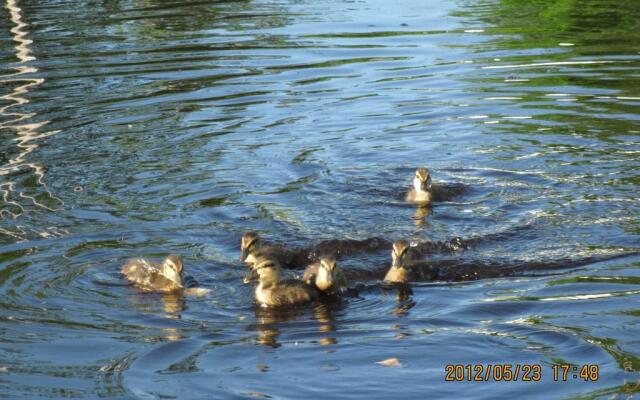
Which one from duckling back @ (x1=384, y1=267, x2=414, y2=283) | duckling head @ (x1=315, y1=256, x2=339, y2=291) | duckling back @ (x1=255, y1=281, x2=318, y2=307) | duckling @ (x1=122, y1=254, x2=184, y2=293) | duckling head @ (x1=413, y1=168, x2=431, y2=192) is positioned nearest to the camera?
duckling back @ (x1=255, y1=281, x2=318, y2=307)

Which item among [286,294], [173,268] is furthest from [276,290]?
[173,268]

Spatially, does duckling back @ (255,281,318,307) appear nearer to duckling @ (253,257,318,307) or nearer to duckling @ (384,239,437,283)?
duckling @ (253,257,318,307)

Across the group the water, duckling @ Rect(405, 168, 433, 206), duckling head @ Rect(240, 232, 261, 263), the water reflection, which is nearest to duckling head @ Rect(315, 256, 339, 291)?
the water

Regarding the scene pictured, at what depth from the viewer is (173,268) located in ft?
28.0

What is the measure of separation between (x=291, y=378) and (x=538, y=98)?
789cm

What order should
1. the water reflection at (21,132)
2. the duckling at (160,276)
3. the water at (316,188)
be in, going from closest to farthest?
the water at (316,188), the duckling at (160,276), the water reflection at (21,132)

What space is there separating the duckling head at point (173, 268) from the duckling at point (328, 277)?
3.00 ft

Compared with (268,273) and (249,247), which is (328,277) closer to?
(268,273)

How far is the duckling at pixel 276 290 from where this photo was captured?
27.0ft

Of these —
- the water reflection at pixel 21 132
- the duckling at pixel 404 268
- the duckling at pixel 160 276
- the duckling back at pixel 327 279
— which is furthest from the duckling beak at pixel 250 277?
the water reflection at pixel 21 132

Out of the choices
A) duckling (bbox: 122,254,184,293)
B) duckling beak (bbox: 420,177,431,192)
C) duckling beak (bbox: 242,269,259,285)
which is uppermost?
duckling beak (bbox: 420,177,431,192)

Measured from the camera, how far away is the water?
7270 mm

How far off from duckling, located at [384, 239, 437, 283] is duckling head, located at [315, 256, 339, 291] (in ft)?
1.61

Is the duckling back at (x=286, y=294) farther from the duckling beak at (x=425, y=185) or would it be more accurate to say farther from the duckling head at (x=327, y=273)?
the duckling beak at (x=425, y=185)
